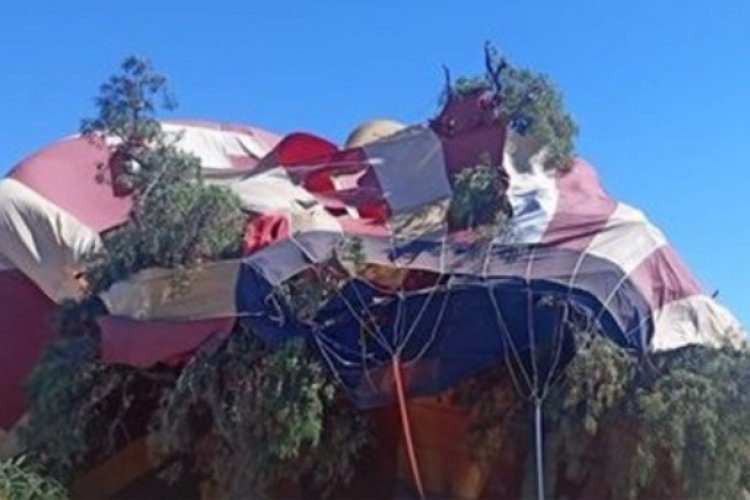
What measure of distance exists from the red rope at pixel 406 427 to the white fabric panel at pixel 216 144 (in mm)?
6003

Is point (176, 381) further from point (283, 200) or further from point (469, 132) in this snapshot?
point (469, 132)

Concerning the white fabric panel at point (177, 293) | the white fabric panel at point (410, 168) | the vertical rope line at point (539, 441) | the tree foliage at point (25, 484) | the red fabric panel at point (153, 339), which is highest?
the white fabric panel at point (410, 168)

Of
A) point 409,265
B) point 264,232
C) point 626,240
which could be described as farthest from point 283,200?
point 626,240

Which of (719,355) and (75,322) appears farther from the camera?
(75,322)

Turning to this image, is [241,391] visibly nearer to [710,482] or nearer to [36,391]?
[36,391]

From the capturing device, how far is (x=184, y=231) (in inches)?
676

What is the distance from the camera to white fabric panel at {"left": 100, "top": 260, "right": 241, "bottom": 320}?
16672 mm

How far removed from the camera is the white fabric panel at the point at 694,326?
16297 millimetres

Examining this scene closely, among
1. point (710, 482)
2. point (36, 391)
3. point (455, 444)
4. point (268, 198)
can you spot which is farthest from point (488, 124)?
point (36, 391)

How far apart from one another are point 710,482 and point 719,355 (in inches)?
57.9

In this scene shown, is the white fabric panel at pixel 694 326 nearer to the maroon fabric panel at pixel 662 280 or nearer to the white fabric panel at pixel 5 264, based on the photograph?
the maroon fabric panel at pixel 662 280

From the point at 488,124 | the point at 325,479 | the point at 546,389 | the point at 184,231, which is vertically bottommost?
the point at 325,479

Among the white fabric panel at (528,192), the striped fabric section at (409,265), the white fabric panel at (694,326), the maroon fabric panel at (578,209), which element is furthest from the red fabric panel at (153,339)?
the white fabric panel at (694,326)

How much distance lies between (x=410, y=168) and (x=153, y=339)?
13.2ft
